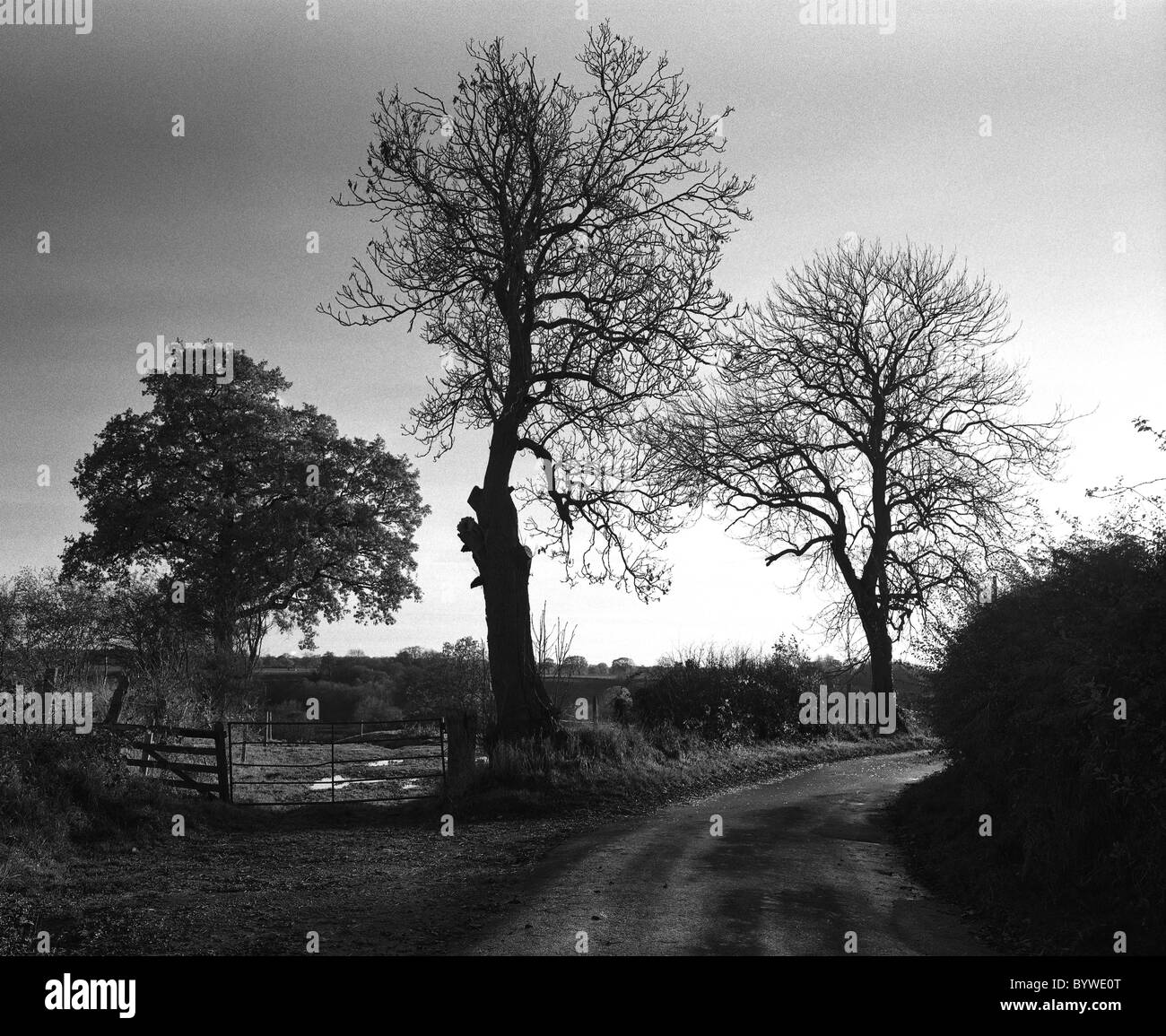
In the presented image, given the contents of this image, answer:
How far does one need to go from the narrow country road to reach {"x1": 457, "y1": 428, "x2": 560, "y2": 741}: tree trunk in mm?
4030

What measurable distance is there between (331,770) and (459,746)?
3.22 metres

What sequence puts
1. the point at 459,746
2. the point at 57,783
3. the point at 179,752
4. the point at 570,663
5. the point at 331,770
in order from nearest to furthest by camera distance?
the point at 57,783 → the point at 179,752 → the point at 459,746 → the point at 331,770 → the point at 570,663

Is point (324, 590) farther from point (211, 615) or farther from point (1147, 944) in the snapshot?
point (1147, 944)

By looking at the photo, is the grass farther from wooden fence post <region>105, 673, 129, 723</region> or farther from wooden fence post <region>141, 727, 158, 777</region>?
wooden fence post <region>105, 673, 129, 723</region>

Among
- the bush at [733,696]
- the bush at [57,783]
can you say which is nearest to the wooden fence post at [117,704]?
the bush at [57,783]

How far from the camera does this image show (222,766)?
51.2 feet

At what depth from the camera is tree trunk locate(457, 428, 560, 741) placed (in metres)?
17.6

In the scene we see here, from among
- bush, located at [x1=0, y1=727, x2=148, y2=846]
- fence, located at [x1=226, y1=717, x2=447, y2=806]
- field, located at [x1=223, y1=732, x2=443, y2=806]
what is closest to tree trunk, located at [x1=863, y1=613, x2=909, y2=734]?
fence, located at [x1=226, y1=717, x2=447, y2=806]

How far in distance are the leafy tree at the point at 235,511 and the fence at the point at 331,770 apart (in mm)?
5246

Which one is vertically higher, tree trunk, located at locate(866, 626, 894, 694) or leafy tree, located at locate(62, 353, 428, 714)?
leafy tree, located at locate(62, 353, 428, 714)

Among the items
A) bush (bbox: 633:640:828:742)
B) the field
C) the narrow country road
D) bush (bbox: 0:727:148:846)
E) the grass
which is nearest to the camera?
the narrow country road

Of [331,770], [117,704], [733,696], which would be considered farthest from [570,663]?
[117,704]

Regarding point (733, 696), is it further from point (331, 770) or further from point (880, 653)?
point (331, 770)

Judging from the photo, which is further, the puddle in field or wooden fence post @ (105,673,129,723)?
the puddle in field
